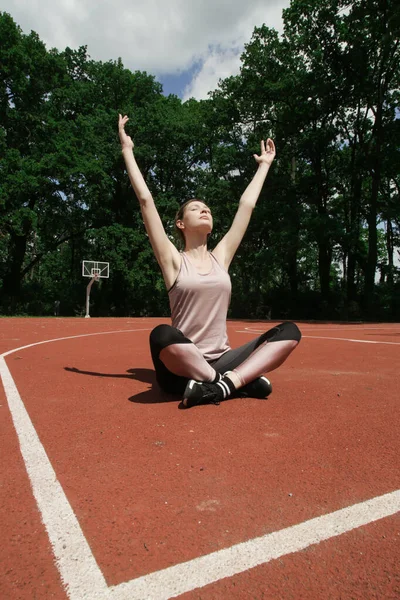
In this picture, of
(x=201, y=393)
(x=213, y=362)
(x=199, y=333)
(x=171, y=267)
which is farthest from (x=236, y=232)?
(x=201, y=393)

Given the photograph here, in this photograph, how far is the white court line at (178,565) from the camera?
3.87 feet

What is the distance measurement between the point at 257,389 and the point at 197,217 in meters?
1.49

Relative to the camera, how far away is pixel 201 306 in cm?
324

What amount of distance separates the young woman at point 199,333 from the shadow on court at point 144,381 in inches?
4.4

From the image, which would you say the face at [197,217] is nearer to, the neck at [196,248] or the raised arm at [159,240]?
the neck at [196,248]

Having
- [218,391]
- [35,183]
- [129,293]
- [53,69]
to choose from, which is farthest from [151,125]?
[218,391]

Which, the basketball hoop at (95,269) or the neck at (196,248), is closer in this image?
the neck at (196,248)

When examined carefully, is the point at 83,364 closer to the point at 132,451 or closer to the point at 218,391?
the point at 218,391

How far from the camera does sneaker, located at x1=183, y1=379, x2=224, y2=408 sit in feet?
9.35

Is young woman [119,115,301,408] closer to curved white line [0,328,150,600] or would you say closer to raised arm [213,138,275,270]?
raised arm [213,138,275,270]

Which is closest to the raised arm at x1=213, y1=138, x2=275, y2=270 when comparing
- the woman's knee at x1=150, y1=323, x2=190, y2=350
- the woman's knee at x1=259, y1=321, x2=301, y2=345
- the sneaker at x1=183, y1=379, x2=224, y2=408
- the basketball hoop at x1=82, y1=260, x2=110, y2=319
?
the woman's knee at x1=259, y1=321, x2=301, y2=345

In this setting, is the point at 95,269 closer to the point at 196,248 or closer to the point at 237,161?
the point at 237,161

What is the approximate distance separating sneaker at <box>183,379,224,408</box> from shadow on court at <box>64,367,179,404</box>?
1.18 feet

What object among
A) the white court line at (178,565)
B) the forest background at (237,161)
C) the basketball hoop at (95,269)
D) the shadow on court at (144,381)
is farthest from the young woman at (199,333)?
the basketball hoop at (95,269)
